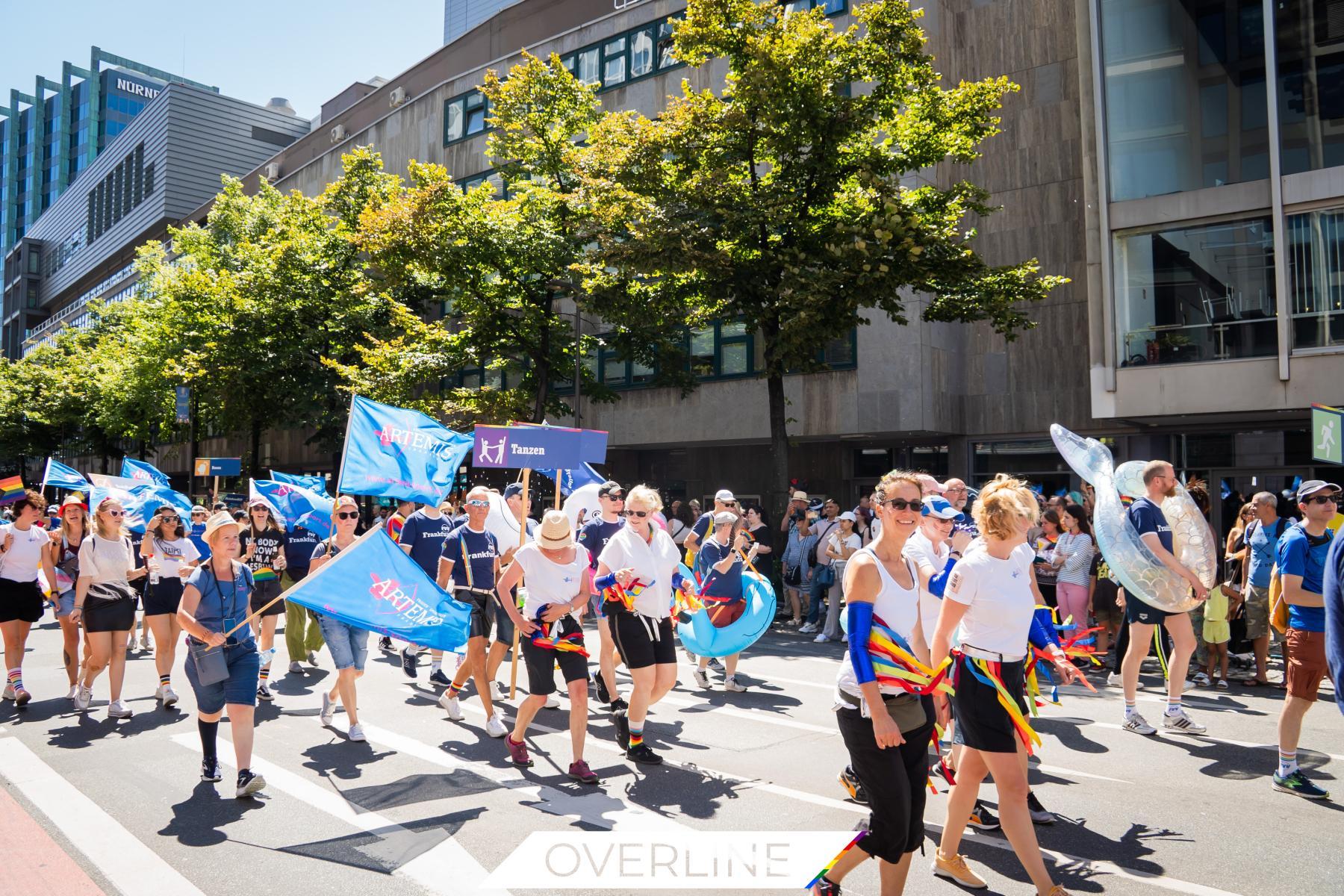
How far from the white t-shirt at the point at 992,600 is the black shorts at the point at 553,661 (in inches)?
114

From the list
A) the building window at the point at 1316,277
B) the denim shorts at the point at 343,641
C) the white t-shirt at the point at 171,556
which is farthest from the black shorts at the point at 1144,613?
the building window at the point at 1316,277

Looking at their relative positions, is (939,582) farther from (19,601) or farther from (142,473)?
(142,473)

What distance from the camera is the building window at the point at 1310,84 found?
671 inches

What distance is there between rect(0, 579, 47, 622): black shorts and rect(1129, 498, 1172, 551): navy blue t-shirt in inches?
371

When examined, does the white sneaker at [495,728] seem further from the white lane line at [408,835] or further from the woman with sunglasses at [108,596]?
the woman with sunglasses at [108,596]

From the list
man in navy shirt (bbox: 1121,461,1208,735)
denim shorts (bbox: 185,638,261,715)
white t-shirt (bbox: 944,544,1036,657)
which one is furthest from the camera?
man in navy shirt (bbox: 1121,461,1208,735)

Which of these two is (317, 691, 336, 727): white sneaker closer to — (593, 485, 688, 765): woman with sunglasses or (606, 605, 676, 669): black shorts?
(593, 485, 688, 765): woman with sunglasses

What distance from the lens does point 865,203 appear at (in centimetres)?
1659

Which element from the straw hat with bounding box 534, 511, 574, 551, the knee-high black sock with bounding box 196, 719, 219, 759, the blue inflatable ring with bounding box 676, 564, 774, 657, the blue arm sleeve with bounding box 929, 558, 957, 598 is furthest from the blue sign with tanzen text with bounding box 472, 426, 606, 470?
the blue arm sleeve with bounding box 929, 558, 957, 598

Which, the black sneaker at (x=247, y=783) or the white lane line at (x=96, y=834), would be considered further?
the black sneaker at (x=247, y=783)

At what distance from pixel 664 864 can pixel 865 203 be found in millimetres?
13360

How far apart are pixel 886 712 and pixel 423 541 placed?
625cm

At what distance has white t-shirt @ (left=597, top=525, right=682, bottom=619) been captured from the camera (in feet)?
23.2

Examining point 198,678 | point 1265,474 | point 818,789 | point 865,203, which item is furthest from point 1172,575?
point 1265,474
